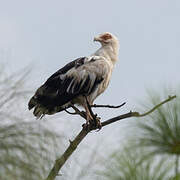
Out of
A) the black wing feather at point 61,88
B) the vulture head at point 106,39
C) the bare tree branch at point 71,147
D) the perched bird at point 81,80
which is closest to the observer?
the bare tree branch at point 71,147

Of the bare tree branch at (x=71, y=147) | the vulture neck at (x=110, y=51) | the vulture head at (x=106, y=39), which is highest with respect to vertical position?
the bare tree branch at (x=71, y=147)

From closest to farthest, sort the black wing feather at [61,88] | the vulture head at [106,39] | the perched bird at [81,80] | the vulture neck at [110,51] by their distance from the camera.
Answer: the black wing feather at [61,88] → the perched bird at [81,80] → the vulture neck at [110,51] → the vulture head at [106,39]

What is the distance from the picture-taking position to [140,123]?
321 cm

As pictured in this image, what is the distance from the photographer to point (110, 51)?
479 cm

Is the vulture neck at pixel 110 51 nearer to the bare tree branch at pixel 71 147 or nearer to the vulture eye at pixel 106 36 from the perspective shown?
the vulture eye at pixel 106 36

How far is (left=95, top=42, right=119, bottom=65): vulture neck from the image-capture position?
4.73m

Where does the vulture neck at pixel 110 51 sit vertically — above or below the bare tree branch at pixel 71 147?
below

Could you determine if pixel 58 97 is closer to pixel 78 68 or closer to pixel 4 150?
pixel 78 68

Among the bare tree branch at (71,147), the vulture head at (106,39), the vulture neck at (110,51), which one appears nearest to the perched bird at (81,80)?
the vulture neck at (110,51)

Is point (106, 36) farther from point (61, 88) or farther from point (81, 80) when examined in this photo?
point (61, 88)

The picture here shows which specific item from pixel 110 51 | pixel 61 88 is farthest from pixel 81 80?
pixel 110 51

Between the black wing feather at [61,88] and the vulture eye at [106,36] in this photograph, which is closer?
the black wing feather at [61,88]

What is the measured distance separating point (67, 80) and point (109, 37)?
2.90 ft

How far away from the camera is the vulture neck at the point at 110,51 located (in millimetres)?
4730
